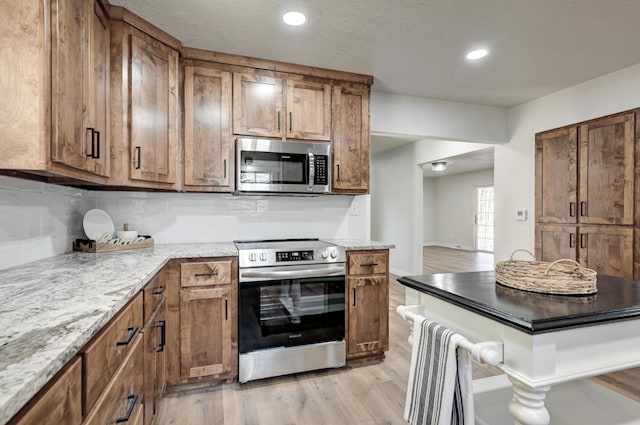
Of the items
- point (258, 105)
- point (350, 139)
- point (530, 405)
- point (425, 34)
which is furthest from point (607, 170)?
point (258, 105)

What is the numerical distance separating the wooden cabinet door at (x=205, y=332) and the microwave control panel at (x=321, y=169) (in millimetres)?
1103

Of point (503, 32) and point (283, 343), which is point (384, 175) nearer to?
point (503, 32)

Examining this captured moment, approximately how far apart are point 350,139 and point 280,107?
653mm

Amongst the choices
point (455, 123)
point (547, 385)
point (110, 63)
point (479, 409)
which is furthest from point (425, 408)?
point (455, 123)

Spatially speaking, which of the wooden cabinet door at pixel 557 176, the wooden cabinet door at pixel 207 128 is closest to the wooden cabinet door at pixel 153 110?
the wooden cabinet door at pixel 207 128

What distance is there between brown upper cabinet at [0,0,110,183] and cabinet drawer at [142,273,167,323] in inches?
23.7

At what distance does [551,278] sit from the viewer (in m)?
1.12

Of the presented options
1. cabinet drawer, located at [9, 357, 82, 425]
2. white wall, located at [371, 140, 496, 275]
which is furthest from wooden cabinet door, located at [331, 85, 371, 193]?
white wall, located at [371, 140, 496, 275]

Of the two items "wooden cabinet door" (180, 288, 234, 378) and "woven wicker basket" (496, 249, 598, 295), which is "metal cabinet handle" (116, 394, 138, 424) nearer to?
"wooden cabinet door" (180, 288, 234, 378)

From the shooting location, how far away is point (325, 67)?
2721 mm

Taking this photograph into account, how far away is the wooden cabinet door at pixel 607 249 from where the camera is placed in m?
2.74

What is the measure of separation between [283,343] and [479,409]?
A: 144 centimetres

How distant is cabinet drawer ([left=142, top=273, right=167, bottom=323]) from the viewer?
4.86 ft

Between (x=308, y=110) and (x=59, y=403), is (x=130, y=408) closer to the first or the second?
(x=59, y=403)
